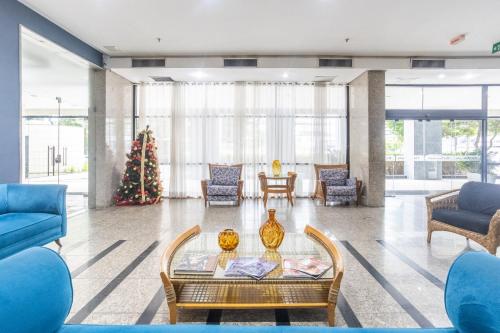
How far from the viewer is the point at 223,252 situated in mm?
2744

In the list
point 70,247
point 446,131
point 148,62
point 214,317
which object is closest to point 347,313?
point 214,317

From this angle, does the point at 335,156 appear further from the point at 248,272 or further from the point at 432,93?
the point at 248,272

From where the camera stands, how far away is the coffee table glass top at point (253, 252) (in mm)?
2209

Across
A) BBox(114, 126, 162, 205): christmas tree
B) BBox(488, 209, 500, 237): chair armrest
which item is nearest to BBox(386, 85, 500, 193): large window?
BBox(488, 209, 500, 237): chair armrest

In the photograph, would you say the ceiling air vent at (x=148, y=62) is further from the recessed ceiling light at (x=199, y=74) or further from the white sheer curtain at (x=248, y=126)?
the white sheer curtain at (x=248, y=126)

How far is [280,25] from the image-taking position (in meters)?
5.43

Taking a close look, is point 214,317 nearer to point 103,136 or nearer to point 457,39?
point 103,136

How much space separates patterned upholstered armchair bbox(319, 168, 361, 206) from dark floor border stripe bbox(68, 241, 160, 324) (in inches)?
183

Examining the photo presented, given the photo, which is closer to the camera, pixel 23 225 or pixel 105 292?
pixel 105 292

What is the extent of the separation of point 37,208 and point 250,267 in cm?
319

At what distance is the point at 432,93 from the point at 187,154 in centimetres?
723

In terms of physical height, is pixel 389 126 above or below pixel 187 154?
above

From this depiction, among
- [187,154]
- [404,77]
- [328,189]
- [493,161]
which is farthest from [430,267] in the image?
[493,161]

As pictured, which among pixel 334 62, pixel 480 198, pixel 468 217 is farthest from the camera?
pixel 334 62
